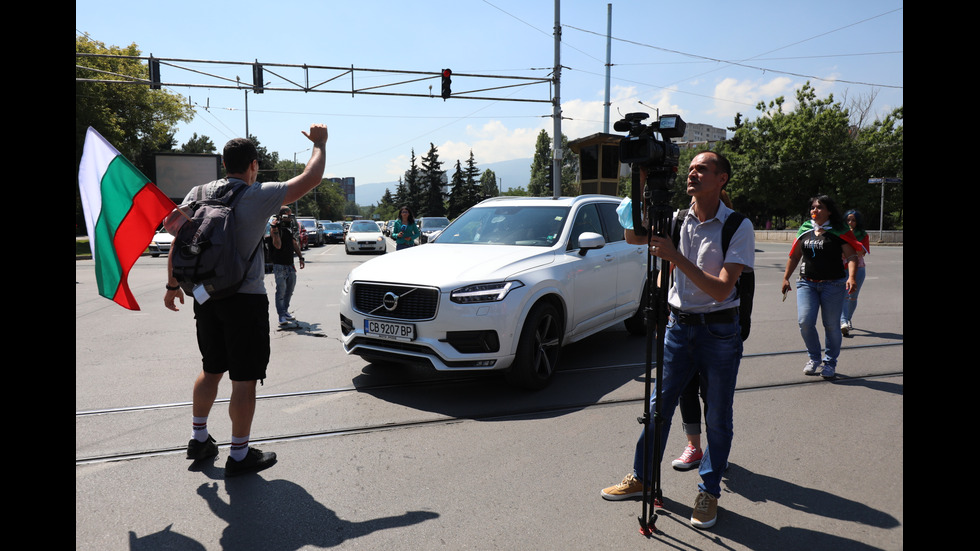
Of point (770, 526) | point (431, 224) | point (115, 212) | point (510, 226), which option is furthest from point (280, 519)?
point (431, 224)

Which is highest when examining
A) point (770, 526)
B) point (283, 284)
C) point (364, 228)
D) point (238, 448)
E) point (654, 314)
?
point (364, 228)

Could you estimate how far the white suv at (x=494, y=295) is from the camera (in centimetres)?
502

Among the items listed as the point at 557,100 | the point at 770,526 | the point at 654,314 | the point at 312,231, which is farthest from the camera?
the point at 312,231

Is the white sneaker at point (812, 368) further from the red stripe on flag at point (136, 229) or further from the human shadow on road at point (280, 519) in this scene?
the red stripe on flag at point (136, 229)

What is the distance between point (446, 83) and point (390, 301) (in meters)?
17.2

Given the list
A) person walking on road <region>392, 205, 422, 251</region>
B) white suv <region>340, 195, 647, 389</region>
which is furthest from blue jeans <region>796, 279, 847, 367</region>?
person walking on road <region>392, 205, 422, 251</region>

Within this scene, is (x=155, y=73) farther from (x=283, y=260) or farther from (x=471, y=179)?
(x=471, y=179)

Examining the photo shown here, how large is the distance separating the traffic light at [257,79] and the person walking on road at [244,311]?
18.2 metres

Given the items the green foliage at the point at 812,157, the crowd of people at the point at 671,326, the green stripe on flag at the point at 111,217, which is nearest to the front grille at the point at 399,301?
the crowd of people at the point at 671,326

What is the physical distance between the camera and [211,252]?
341cm
